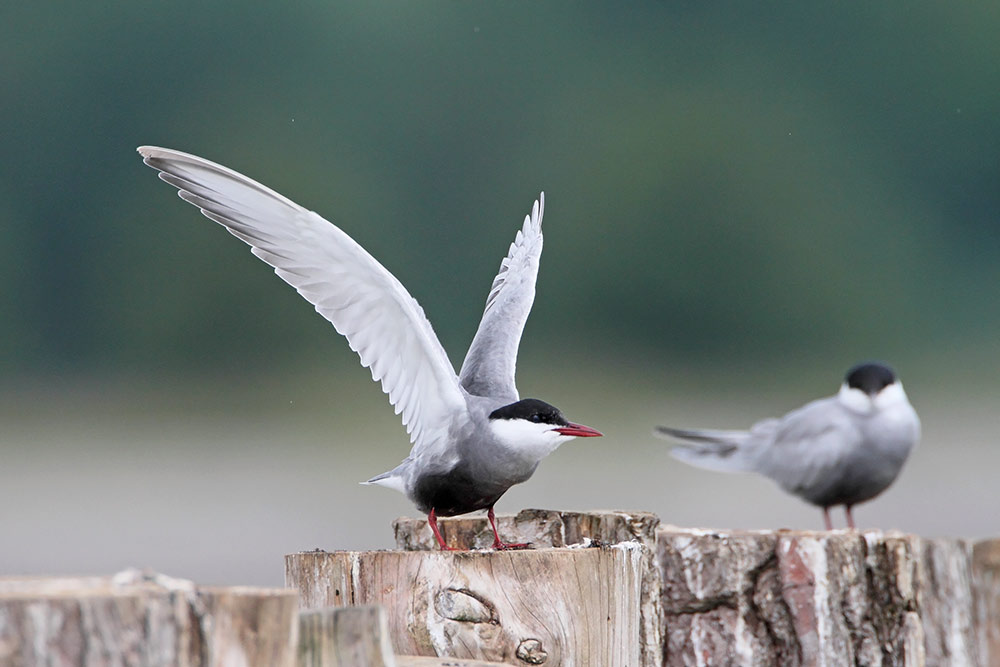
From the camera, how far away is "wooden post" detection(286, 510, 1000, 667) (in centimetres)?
359

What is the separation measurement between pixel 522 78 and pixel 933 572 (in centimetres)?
2595

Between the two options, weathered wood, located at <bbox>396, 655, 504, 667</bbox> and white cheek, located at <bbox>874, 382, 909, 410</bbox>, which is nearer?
weathered wood, located at <bbox>396, 655, 504, 667</bbox>

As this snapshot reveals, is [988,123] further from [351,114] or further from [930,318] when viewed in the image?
[351,114]

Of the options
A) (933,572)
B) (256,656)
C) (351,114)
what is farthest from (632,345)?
(256,656)

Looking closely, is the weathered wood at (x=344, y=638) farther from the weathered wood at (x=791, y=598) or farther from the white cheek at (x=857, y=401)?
the white cheek at (x=857, y=401)

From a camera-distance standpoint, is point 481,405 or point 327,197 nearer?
point 481,405

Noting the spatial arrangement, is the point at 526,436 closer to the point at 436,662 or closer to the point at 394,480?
the point at 394,480

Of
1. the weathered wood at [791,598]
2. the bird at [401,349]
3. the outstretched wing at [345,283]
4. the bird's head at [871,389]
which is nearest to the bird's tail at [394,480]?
the bird at [401,349]

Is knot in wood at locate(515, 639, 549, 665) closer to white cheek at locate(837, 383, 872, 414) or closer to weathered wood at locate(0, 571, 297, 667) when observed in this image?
weathered wood at locate(0, 571, 297, 667)

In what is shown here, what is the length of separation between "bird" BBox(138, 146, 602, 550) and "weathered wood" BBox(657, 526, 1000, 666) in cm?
56

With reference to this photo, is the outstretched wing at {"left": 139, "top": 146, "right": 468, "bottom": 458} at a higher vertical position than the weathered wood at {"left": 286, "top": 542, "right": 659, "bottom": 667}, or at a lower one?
higher

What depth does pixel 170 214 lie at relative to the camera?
85.7ft

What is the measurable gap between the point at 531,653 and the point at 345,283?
1.64 m

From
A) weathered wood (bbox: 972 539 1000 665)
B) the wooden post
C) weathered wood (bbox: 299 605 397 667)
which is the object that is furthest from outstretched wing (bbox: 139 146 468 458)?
weathered wood (bbox: 299 605 397 667)
